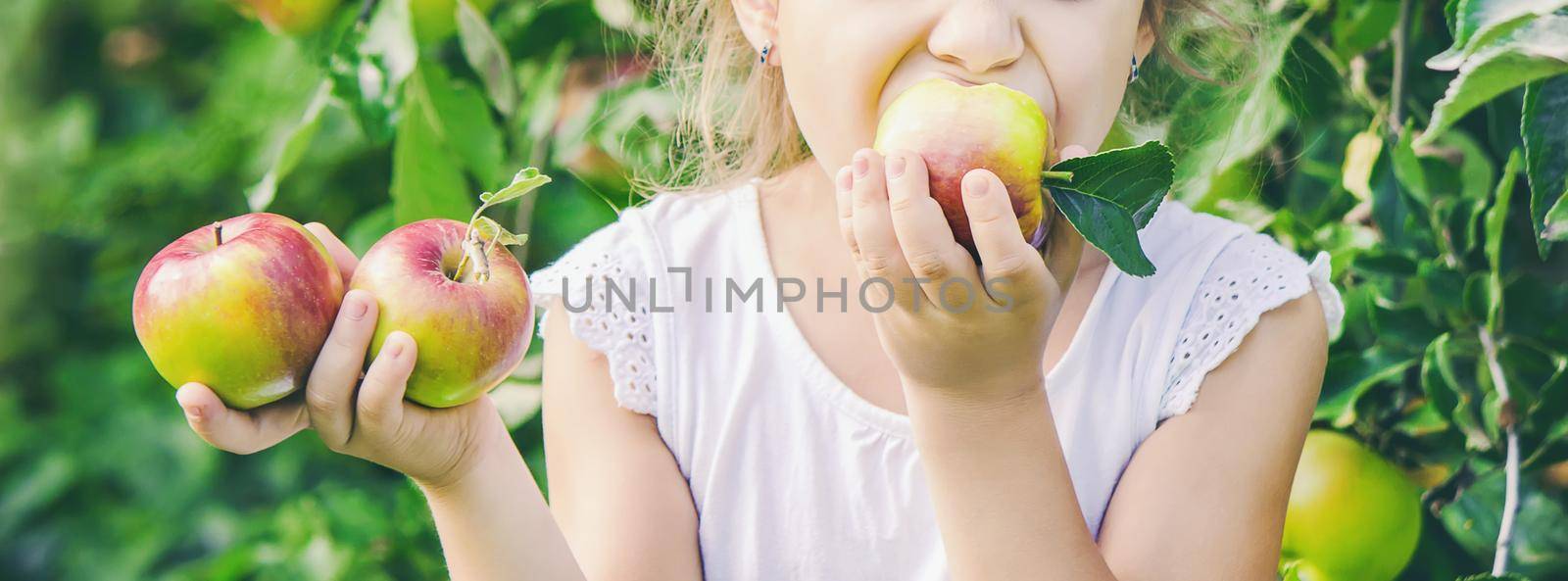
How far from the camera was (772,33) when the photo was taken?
41.1 inches

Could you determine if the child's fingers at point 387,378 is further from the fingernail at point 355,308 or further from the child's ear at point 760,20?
the child's ear at point 760,20

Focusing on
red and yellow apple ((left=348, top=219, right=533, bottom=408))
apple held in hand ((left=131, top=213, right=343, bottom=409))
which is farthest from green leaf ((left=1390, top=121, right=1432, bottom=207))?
apple held in hand ((left=131, top=213, right=343, bottom=409))

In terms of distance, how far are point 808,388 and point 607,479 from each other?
0.59 feet

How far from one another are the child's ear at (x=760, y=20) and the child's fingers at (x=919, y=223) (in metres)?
0.31

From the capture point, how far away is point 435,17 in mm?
1333

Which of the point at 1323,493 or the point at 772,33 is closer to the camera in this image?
the point at 772,33

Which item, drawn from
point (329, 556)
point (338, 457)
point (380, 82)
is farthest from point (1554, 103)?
point (338, 457)

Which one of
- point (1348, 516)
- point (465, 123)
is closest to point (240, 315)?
point (465, 123)

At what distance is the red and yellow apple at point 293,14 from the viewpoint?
54.9 inches

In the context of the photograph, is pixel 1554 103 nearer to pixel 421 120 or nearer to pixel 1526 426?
pixel 1526 426

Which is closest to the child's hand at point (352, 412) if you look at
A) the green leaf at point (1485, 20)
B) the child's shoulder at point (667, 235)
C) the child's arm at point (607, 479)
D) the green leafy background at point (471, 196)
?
the child's arm at point (607, 479)

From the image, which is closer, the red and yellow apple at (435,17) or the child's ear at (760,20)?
the child's ear at (760,20)

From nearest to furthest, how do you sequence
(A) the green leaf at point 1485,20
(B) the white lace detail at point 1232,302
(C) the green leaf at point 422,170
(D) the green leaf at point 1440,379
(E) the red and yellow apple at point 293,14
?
(A) the green leaf at point 1485,20 → (B) the white lace detail at point 1232,302 → (D) the green leaf at point 1440,379 → (C) the green leaf at point 422,170 → (E) the red and yellow apple at point 293,14

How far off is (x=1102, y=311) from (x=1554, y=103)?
384 mm
